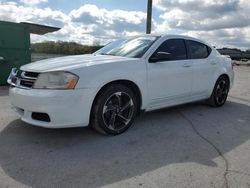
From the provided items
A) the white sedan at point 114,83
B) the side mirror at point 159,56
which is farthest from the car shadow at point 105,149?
the side mirror at point 159,56

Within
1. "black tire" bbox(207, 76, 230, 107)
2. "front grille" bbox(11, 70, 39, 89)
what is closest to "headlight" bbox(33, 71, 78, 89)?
"front grille" bbox(11, 70, 39, 89)

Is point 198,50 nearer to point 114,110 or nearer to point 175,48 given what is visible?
point 175,48

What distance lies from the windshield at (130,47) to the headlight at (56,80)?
1331mm

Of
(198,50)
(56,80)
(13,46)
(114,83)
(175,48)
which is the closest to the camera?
(56,80)

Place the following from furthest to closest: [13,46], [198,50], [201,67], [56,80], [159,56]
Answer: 1. [13,46]
2. [198,50]
3. [201,67]
4. [159,56]
5. [56,80]

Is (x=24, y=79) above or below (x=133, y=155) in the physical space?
above

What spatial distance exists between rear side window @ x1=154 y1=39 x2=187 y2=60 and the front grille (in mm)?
2159

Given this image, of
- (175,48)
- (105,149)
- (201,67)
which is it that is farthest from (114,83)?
(201,67)

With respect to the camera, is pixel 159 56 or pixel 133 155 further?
pixel 159 56

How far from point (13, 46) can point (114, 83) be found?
631cm

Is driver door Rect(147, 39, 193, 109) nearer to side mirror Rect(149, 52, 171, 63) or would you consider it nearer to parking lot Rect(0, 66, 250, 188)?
side mirror Rect(149, 52, 171, 63)

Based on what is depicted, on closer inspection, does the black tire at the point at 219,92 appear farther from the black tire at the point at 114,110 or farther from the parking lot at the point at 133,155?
the black tire at the point at 114,110

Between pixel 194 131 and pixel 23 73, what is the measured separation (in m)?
2.83

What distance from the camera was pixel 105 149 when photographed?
360 centimetres
